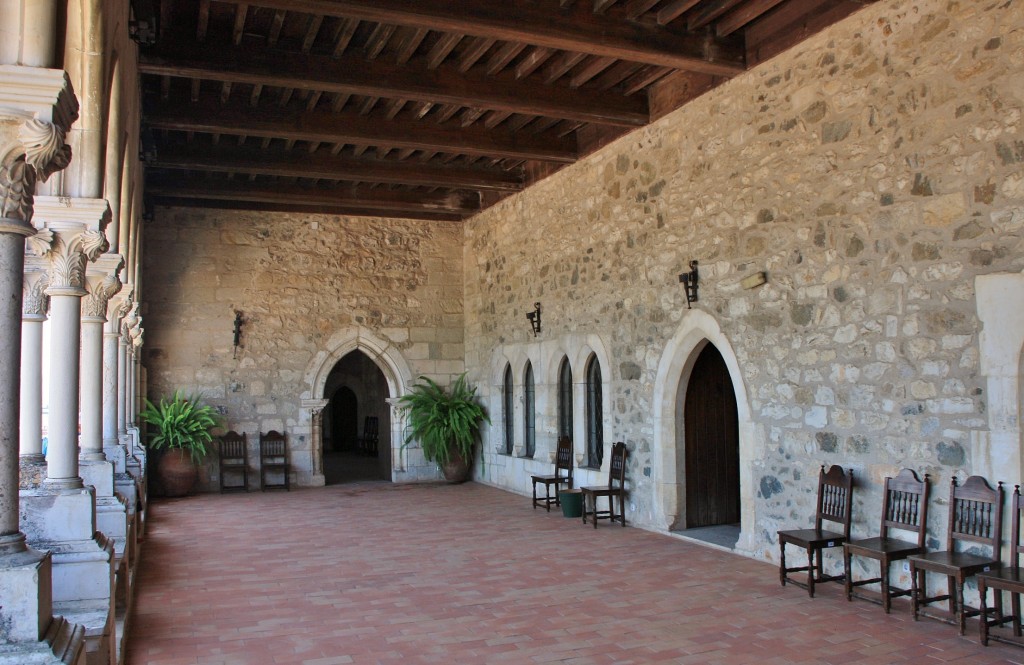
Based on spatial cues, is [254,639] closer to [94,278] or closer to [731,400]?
[94,278]

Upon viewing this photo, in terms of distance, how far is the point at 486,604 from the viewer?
5.03 meters

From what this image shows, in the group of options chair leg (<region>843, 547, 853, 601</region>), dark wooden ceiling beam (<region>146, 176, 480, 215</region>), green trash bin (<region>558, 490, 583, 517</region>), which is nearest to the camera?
chair leg (<region>843, 547, 853, 601</region>)

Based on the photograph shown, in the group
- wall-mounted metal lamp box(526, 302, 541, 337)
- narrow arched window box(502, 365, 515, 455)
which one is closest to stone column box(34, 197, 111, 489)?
wall-mounted metal lamp box(526, 302, 541, 337)

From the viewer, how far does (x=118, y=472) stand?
616cm

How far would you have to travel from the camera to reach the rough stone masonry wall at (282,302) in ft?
36.0

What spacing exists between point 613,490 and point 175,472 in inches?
226

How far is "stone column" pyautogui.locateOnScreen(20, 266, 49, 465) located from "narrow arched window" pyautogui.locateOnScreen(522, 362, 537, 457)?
674 centimetres

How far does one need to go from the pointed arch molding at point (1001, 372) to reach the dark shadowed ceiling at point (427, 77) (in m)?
2.07

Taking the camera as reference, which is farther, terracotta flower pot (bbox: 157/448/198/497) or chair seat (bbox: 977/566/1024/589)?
terracotta flower pot (bbox: 157/448/198/497)

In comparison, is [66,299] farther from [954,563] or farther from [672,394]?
[672,394]

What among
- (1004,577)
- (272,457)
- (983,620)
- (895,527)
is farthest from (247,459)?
(1004,577)

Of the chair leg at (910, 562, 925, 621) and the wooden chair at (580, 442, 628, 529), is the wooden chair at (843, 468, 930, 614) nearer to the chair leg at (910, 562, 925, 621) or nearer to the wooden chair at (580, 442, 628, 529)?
the chair leg at (910, 562, 925, 621)

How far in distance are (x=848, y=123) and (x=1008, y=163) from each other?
47.3 inches

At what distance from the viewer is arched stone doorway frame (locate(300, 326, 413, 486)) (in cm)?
1141
